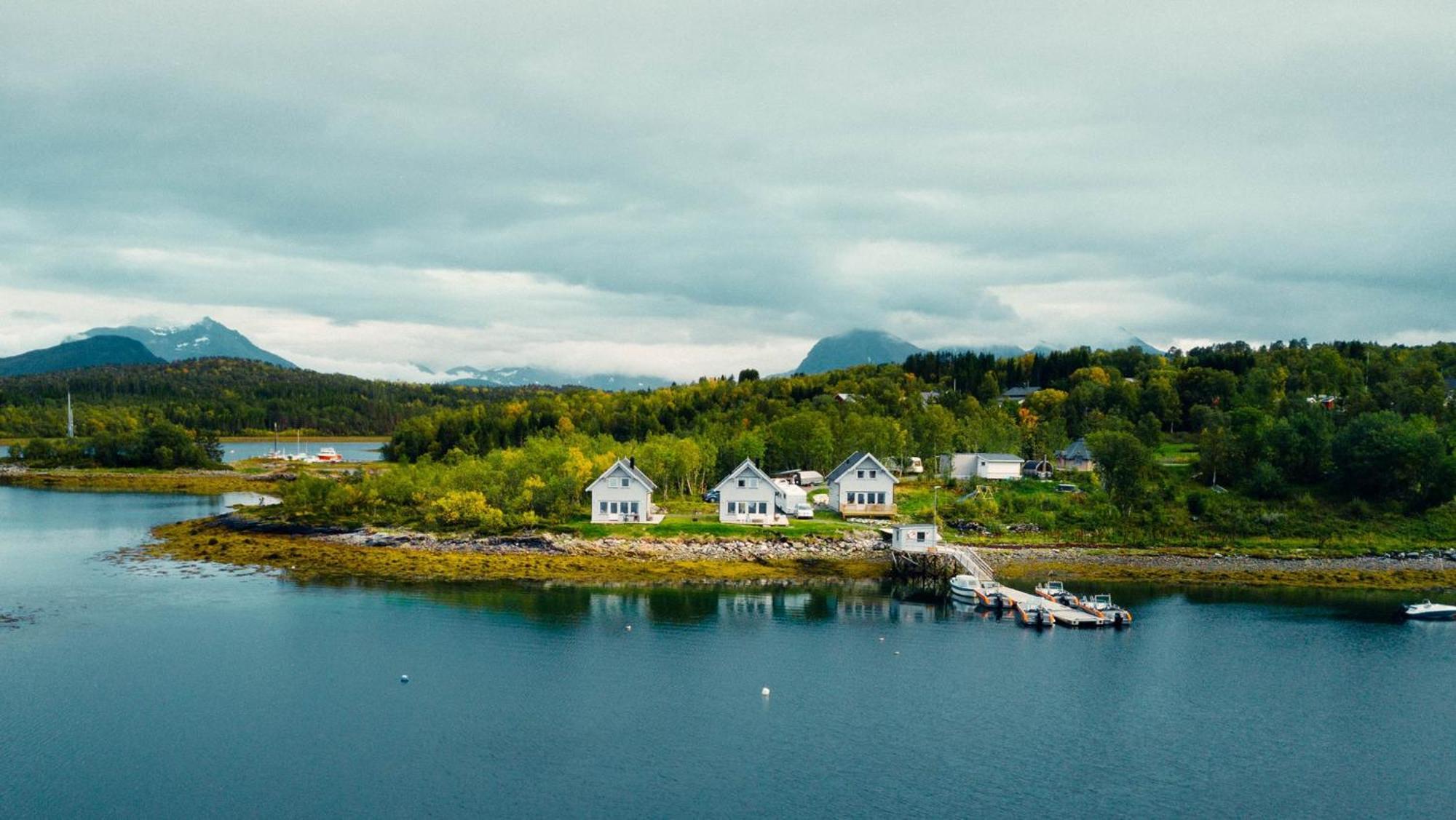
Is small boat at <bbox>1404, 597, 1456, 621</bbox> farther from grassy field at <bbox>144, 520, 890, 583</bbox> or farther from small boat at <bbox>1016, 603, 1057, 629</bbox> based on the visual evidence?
grassy field at <bbox>144, 520, 890, 583</bbox>

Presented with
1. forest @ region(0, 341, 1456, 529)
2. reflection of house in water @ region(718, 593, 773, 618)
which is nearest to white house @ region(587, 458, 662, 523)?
forest @ region(0, 341, 1456, 529)

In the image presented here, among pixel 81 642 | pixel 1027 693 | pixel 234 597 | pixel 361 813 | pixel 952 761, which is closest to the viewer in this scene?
pixel 361 813

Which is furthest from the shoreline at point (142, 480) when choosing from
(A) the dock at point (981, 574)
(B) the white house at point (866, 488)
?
(A) the dock at point (981, 574)

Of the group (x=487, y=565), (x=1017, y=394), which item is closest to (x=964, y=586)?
(x=487, y=565)

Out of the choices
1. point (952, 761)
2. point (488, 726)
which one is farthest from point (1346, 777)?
point (488, 726)

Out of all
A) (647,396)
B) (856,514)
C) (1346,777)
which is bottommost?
(1346,777)

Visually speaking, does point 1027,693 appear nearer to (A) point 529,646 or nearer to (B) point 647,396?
(A) point 529,646
